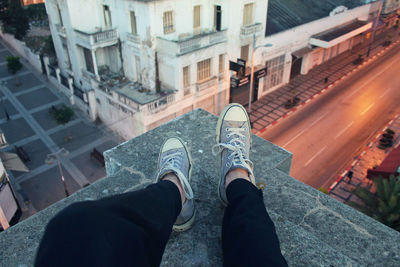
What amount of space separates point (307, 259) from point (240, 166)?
1.51m

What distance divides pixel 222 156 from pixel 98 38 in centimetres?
1880

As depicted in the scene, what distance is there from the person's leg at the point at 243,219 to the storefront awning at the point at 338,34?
2621cm

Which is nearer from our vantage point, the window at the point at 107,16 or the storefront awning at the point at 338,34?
the window at the point at 107,16

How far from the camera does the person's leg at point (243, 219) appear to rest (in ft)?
9.41

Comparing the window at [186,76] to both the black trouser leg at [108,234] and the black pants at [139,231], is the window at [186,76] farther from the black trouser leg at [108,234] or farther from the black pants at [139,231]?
the black trouser leg at [108,234]

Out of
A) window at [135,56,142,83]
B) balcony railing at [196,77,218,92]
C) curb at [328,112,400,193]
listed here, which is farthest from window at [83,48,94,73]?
curb at [328,112,400,193]

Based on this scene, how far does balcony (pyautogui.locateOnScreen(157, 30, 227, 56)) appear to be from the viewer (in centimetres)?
1873

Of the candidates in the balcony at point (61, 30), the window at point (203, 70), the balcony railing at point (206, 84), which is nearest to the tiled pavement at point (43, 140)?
the balcony at point (61, 30)

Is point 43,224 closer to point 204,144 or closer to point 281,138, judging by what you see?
point 204,144

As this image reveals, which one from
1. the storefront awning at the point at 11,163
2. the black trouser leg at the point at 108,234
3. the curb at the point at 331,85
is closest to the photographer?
the black trouser leg at the point at 108,234

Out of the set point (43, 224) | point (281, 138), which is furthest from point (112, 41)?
point (43, 224)

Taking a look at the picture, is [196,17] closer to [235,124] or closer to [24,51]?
[235,124]

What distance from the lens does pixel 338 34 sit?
29.6 m

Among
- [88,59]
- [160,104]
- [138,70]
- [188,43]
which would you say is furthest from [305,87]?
[88,59]
